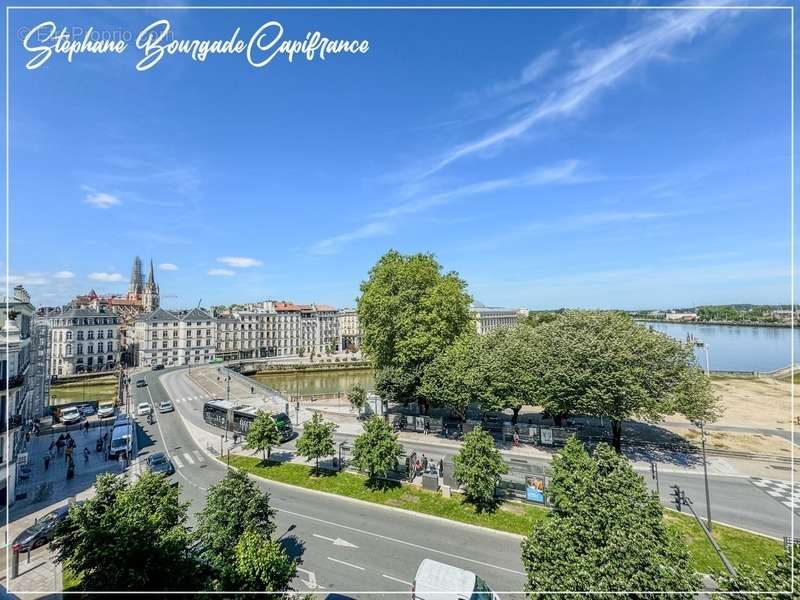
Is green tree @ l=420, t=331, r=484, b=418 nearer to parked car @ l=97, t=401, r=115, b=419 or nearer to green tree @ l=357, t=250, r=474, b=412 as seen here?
green tree @ l=357, t=250, r=474, b=412

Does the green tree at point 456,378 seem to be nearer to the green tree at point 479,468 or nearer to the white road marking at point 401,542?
the green tree at point 479,468

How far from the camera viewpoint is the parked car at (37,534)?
18.6 metres

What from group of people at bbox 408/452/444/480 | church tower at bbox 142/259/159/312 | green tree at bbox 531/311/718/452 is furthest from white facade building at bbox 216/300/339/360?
green tree at bbox 531/311/718/452

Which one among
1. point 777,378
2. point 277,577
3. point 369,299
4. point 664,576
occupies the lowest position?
point 777,378

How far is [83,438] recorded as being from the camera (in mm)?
37656

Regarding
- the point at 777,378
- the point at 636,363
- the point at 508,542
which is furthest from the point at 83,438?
the point at 777,378

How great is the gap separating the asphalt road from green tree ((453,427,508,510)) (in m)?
2.11

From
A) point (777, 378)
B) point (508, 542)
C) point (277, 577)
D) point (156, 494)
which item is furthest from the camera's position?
point (777, 378)

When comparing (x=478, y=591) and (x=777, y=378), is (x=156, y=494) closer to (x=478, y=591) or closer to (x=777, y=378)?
(x=478, y=591)

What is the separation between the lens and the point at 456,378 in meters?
34.4

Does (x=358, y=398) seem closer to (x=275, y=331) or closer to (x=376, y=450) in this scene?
(x=376, y=450)

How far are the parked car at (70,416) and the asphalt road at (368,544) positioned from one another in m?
26.8

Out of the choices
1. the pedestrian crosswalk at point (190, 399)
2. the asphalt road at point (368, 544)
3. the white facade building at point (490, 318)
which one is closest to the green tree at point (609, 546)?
the asphalt road at point (368, 544)

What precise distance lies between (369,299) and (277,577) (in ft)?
108
